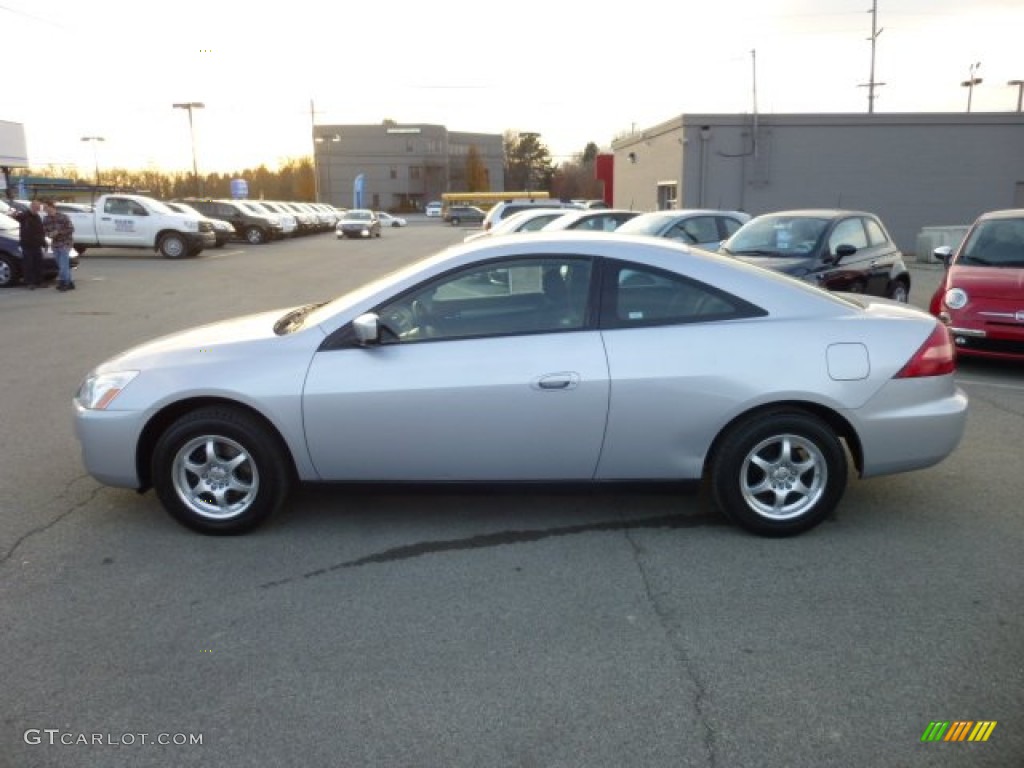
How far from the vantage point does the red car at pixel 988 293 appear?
7.84m

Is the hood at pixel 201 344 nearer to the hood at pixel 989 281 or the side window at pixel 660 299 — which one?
the side window at pixel 660 299

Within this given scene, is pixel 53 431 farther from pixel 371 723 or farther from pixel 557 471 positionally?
pixel 371 723

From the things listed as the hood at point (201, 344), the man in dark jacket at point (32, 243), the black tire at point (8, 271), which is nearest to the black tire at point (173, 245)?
the black tire at point (8, 271)

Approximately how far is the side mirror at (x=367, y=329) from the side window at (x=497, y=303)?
11 centimetres

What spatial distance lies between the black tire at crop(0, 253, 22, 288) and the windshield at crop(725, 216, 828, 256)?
565 inches

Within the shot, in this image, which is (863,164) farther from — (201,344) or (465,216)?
(465,216)

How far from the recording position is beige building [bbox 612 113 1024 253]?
1068 inches

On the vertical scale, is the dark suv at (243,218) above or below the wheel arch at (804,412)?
above

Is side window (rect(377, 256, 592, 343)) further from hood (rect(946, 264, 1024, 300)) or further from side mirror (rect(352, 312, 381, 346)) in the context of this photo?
hood (rect(946, 264, 1024, 300))

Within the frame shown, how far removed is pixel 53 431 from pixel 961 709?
20.2 ft

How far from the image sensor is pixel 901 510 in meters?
4.70

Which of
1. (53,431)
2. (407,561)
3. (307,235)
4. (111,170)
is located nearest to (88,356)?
(53,431)

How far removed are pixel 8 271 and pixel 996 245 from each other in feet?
57.3

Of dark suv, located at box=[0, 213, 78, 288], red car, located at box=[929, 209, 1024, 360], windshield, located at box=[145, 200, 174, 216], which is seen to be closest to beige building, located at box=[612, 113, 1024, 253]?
windshield, located at box=[145, 200, 174, 216]
